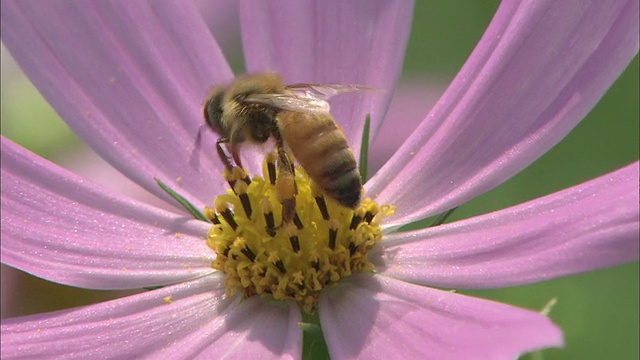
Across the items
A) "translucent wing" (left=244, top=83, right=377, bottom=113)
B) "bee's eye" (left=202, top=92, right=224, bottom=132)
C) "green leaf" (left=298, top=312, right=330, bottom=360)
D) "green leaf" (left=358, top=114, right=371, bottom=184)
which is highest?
"translucent wing" (left=244, top=83, right=377, bottom=113)

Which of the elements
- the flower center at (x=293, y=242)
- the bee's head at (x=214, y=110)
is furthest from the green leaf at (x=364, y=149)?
the bee's head at (x=214, y=110)

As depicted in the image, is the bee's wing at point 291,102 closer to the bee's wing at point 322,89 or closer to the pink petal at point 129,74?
the bee's wing at point 322,89

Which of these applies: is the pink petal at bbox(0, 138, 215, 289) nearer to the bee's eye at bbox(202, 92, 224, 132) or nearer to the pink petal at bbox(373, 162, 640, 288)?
the bee's eye at bbox(202, 92, 224, 132)

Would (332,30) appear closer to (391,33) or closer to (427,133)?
(391,33)

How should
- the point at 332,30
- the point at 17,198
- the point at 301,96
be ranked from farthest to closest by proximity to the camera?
the point at 332,30, the point at 17,198, the point at 301,96

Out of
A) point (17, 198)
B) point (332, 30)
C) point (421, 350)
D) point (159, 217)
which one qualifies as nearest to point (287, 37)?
point (332, 30)

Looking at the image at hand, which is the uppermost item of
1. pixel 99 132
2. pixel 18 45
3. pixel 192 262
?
pixel 18 45

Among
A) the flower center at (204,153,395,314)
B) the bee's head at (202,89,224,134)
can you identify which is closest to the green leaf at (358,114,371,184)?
the flower center at (204,153,395,314)

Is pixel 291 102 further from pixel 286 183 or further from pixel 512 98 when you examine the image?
pixel 512 98
